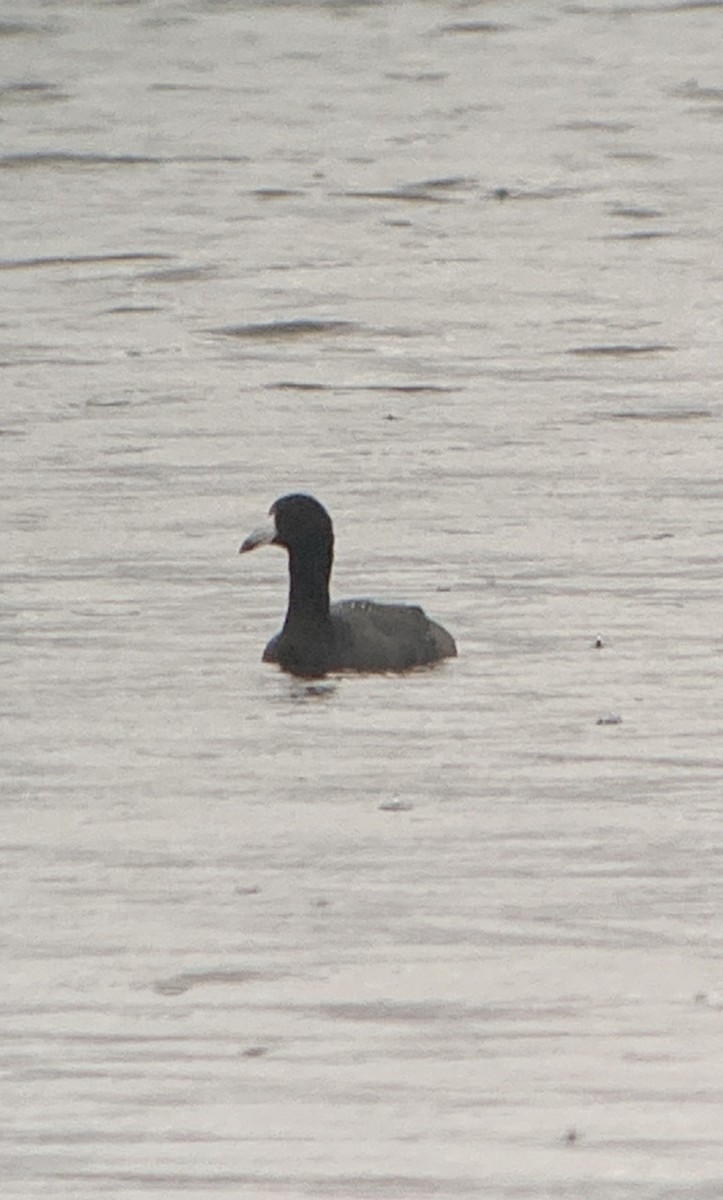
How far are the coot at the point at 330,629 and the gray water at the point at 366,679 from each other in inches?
5.9

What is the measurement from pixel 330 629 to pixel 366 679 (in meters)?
0.26

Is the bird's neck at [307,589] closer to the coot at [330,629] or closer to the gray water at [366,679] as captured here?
the coot at [330,629]

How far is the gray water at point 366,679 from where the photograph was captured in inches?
305

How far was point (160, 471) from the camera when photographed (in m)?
17.9

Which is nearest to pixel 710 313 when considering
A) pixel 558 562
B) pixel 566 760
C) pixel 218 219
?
pixel 218 219

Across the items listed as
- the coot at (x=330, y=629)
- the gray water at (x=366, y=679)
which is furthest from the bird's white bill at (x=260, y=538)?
the gray water at (x=366, y=679)

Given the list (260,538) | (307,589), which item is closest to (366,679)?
(307,589)

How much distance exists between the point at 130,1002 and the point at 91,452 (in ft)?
33.4

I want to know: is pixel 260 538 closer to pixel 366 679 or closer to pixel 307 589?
pixel 307 589

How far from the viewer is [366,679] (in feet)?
45.5

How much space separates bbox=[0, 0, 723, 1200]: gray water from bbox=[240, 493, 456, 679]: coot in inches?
5.9

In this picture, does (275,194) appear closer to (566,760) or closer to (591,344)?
(591,344)

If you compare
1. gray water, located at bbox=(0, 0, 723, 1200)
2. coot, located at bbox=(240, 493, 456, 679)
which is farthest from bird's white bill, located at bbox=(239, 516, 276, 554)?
gray water, located at bbox=(0, 0, 723, 1200)

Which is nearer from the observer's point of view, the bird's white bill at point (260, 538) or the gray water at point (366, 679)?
the gray water at point (366, 679)
